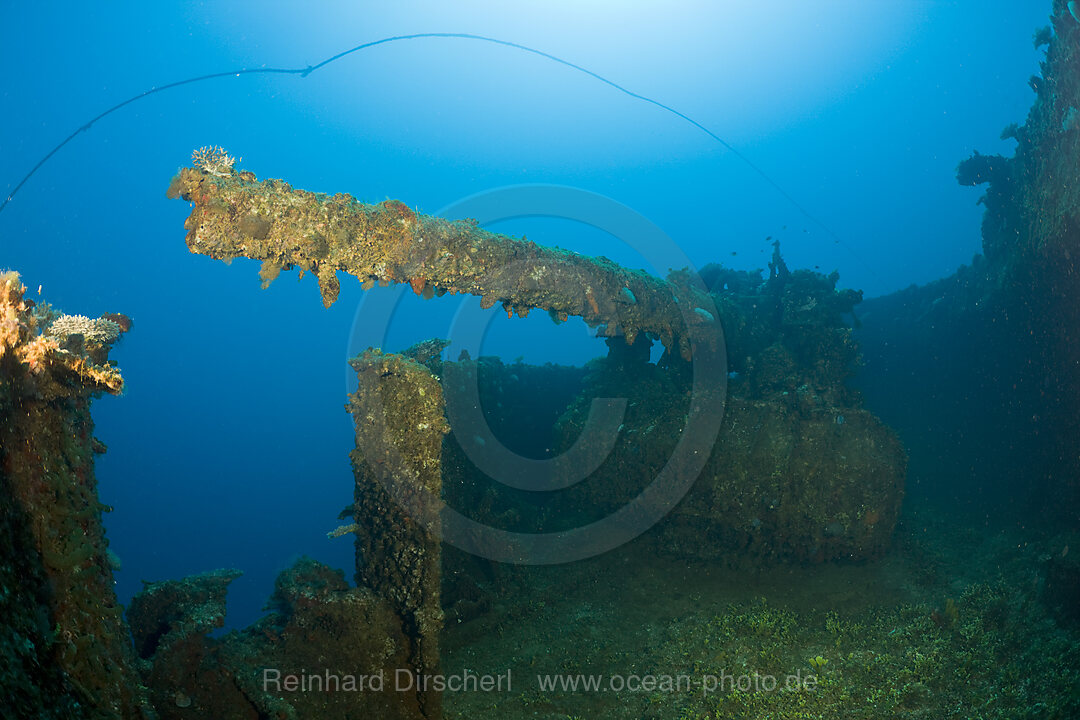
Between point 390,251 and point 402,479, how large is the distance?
9.69ft

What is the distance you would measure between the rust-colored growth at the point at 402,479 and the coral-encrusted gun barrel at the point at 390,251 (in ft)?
4.16

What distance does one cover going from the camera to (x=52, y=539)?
12.2 ft

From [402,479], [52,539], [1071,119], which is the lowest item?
[52,539]

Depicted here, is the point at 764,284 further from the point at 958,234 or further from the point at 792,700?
the point at 958,234

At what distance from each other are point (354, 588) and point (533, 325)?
131264 millimetres

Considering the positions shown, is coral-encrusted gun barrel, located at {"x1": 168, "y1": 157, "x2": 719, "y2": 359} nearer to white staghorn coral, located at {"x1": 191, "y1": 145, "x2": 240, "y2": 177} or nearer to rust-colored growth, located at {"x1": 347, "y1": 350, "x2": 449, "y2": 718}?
white staghorn coral, located at {"x1": 191, "y1": 145, "x2": 240, "y2": 177}

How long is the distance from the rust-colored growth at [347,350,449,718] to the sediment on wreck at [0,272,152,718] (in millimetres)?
2607

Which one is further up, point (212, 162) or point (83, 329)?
point (212, 162)

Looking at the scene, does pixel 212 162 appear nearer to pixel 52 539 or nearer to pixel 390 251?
pixel 390 251

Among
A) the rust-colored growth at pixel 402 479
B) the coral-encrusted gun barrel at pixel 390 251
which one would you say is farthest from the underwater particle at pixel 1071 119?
the rust-colored growth at pixel 402 479

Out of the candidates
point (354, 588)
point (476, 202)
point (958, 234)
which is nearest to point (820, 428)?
point (354, 588)

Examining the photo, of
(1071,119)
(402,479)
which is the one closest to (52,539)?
(402,479)

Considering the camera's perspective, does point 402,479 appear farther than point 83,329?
Yes

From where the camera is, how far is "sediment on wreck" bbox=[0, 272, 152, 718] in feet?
11.1
